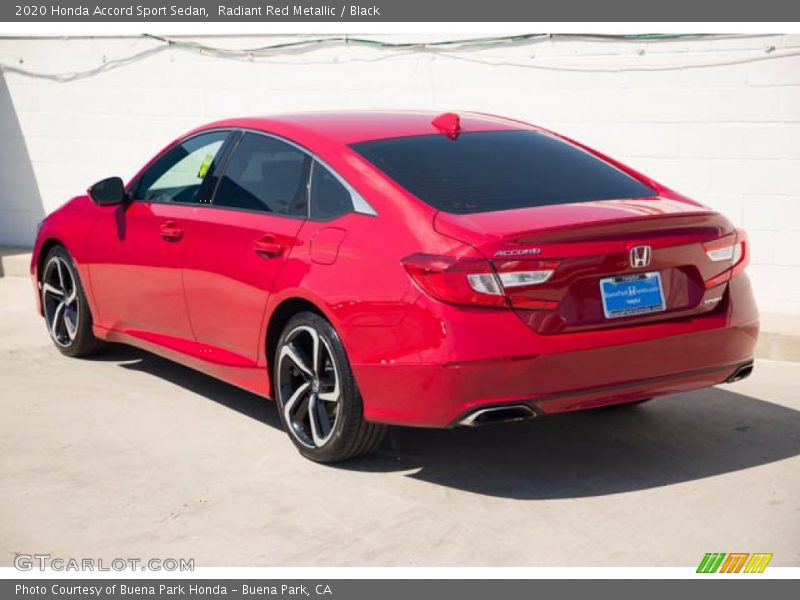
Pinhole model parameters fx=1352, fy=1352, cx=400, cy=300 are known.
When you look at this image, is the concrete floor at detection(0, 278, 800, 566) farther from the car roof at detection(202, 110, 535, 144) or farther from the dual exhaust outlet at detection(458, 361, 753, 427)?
the car roof at detection(202, 110, 535, 144)

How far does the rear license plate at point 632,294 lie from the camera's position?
5.40 metres

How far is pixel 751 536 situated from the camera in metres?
5.07

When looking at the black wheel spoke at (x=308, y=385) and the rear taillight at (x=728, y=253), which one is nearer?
the rear taillight at (x=728, y=253)

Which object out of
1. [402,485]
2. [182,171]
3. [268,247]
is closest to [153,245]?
[182,171]

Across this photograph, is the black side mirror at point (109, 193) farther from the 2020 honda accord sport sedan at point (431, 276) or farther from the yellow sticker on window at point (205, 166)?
the yellow sticker on window at point (205, 166)

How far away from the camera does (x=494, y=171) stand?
6.04m

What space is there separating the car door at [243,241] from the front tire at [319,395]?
252 millimetres

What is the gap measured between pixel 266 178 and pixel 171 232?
2.53 feet

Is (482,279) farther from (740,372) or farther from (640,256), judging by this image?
(740,372)

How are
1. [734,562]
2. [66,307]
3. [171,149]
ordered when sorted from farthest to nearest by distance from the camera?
[66,307] < [171,149] < [734,562]

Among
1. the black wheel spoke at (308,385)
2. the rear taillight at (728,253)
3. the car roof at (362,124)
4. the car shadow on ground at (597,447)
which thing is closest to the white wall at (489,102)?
the car shadow on ground at (597,447)
